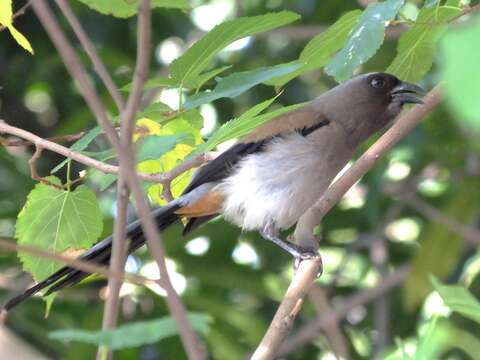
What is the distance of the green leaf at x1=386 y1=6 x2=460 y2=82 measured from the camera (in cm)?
280

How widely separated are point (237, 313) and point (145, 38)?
3696mm

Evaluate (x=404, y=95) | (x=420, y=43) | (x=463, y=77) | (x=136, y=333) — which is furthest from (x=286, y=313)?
(x=404, y=95)

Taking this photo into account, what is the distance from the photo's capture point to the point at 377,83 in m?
4.43

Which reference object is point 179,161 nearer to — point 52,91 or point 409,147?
point 409,147

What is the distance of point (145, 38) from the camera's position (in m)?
1.72

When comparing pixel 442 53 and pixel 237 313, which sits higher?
pixel 237 313

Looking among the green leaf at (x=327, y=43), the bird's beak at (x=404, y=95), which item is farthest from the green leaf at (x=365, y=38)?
the bird's beak at (x=404, y=95)

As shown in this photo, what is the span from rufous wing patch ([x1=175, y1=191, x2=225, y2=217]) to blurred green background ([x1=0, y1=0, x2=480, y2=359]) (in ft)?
2.80

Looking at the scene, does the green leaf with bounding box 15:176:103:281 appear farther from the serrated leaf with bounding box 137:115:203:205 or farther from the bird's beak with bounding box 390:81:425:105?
the bird's beak with bounding box 390:81:425:105

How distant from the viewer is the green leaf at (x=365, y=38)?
98.1 inches

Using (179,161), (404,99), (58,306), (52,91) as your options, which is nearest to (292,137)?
(404,99)

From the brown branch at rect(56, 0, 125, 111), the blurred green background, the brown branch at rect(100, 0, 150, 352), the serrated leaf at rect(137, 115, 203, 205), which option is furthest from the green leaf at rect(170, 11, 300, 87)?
the blurred green background

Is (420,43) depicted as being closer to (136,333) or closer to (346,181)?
(346,181)

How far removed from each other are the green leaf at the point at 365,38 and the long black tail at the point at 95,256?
992mm
